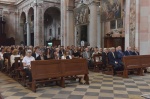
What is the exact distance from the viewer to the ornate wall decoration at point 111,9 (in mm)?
13484

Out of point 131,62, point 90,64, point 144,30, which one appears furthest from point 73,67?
point 144,30

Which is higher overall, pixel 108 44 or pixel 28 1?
pixel 28 1

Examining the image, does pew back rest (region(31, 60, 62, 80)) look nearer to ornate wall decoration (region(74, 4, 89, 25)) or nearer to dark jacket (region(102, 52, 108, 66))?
dark jacket (region(102, 52, 108, 66))

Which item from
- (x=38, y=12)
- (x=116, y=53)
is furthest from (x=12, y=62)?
(x=38, y=12)

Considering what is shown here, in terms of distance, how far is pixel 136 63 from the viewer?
29.2 ft

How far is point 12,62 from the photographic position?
8.80 metres

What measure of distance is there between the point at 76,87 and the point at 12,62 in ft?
11.5

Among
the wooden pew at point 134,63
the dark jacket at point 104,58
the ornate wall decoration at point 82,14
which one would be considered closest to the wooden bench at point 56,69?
the wooden pew at point 134,63

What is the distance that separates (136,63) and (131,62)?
0.30 m

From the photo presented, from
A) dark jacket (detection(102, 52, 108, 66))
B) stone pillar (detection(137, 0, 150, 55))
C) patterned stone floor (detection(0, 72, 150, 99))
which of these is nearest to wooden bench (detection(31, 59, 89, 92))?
patterned stone floor (detection(0, 72, 150, 99))

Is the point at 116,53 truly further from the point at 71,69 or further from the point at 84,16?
the point at 84,16

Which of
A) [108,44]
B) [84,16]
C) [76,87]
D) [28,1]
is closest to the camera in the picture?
[76,87]

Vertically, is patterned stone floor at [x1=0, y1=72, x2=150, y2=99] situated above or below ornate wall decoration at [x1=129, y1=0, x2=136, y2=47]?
below

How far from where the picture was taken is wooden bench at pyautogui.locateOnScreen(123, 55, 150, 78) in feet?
28.2
